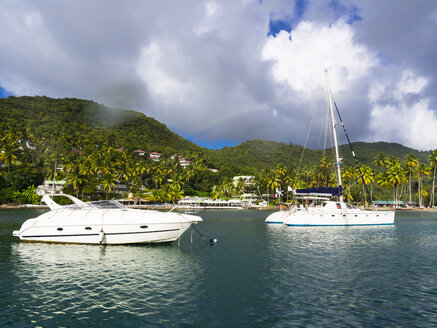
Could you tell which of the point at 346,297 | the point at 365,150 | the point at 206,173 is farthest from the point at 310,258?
the point at 365,150

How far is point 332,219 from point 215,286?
2935 cm

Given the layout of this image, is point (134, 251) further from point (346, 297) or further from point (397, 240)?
point (397, 240)

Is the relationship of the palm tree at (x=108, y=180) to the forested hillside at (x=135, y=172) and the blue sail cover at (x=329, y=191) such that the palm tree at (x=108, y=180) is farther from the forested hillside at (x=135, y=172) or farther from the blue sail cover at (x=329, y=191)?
the blue sail cover at (x=329, y=191)

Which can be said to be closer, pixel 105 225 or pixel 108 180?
pixel 105 225

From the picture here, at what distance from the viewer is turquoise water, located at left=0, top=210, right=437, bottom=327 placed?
9.32 metres

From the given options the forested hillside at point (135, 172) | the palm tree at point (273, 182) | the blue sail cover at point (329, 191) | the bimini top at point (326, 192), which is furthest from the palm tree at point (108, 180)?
the blue sail cover at point (329, 191)

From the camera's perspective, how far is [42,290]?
475 inches

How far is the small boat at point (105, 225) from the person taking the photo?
20812 millimetres

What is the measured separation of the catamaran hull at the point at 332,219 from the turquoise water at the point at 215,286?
15219 millimetres

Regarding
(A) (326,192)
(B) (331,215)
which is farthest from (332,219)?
(A) (326,192)

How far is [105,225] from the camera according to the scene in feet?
68.3

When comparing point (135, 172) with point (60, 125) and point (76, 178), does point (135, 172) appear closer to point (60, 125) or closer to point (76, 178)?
point (76, 178)

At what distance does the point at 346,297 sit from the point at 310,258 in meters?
7.36

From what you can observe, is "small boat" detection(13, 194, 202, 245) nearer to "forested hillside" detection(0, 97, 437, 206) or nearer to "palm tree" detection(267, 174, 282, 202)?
"forested hillside" detection(0, 97, 437, 206)
